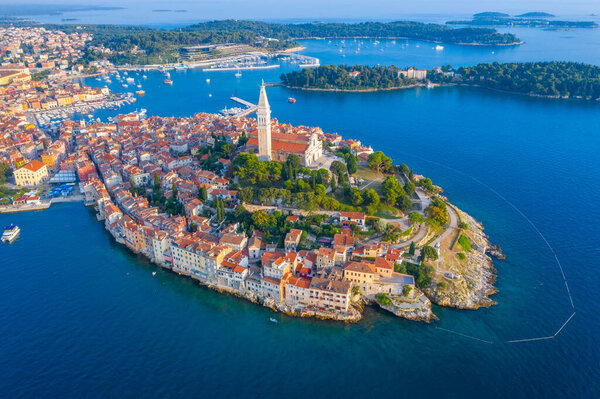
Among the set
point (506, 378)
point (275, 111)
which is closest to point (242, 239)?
point (506, 378)

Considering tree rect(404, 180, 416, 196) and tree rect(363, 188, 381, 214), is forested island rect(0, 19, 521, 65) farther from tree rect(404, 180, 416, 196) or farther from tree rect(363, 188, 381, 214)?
tree rect(404, 180, 416, 196)

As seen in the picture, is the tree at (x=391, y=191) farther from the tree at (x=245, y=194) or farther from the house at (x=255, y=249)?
the house at (x=255, y=249)

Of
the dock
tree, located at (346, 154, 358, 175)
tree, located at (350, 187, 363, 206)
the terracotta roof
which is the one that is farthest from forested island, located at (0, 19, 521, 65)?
tree, located at (350, 187, 363, 206)

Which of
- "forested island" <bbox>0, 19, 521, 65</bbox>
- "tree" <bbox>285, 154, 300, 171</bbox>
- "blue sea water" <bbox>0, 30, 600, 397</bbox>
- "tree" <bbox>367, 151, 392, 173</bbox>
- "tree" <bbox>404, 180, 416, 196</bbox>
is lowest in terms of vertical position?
"blue sea water" <bbox>0, 30, 600, 397</bbox>

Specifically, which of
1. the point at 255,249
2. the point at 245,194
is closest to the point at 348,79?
the point at 245,194

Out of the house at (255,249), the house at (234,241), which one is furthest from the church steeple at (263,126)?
the house at (255,249)
